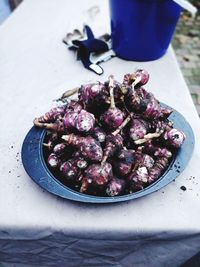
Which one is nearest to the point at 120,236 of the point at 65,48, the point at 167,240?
the point at 167,240

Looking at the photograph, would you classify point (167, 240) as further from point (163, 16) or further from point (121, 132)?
point (163, 16)

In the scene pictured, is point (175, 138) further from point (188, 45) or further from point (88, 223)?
point (188, 45)

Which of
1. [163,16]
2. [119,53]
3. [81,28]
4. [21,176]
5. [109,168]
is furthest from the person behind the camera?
[81,28]

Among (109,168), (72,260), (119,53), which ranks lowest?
(72,260)

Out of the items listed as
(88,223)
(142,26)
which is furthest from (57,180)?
(142,26)

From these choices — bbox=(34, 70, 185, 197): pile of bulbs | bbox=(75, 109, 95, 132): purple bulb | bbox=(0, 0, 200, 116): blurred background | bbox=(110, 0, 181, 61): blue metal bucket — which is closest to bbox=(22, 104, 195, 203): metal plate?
bbox=(34, 70, 185, 197): pile of bulbs

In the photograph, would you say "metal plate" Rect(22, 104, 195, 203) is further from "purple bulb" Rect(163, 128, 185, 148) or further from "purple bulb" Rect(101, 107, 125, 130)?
"purple bulb" Rect(101, 107, 125, 130)

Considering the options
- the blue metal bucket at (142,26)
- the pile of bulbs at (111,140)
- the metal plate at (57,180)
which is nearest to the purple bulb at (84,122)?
the pile of bulbs at (111,140)
